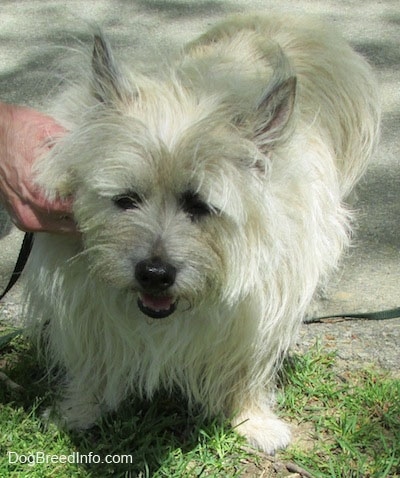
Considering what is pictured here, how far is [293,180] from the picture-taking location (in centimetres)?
212

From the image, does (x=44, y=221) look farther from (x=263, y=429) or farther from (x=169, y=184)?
(x=263, y=429)

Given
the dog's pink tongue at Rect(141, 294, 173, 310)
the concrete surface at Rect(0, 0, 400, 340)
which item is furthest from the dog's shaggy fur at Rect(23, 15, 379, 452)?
the concrete surface at Rect(0, 0, 400, 340)

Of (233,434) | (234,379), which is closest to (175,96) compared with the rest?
(234,379)

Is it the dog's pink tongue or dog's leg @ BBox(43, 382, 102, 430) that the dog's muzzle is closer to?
the dog's pink tongue

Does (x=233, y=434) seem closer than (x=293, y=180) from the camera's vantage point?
No

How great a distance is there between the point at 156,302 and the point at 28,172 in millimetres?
500

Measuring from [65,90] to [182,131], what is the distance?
0.52 meters

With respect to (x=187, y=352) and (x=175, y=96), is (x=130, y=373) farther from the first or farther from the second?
(x=175, y=96)

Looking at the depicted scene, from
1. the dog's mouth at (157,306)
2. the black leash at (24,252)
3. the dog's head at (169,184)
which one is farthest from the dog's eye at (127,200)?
the black leash at (24,252)

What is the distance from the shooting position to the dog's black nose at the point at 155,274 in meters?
1.91

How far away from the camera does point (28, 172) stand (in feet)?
6.84

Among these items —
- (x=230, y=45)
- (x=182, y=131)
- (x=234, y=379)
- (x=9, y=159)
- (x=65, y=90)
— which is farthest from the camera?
(x=230, y=45)

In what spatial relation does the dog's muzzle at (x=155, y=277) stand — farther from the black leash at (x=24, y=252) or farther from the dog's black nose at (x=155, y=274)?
the black leash at (x=24, y=252)

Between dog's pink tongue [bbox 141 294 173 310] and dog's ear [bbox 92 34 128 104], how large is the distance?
54 cm
